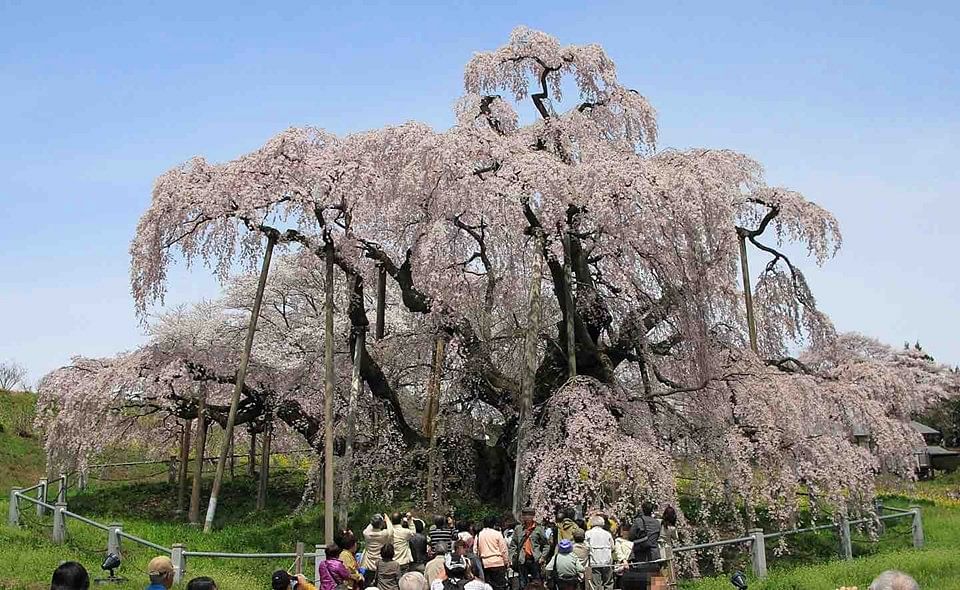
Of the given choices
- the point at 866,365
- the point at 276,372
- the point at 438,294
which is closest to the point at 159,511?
the point at 276,372

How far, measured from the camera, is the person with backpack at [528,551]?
1091 centimetres

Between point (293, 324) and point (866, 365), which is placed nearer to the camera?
point (866, 365)

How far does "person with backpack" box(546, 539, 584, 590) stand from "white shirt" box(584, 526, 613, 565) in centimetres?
24

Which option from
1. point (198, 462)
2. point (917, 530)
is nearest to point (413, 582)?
point (198, 462)

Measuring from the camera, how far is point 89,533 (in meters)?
15.5

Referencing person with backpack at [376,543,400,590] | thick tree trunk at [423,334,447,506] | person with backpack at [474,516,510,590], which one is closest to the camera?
person with backpack at [376,543,400,590]

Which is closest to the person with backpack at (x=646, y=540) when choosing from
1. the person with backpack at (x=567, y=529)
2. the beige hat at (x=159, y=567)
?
the person with backpack at (x=567, y=529)

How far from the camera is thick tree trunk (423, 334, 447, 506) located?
19141mm

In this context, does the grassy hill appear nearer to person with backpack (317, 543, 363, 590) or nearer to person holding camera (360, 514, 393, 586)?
person holding camera (360, 514, 393, 586)

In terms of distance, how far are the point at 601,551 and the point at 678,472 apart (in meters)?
6.93

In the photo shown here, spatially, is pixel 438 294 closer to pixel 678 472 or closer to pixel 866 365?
pixel 678 472

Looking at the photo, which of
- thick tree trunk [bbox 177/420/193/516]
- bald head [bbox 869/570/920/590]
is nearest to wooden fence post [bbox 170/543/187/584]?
thick tree trunk [bbox 177/420/193/516]

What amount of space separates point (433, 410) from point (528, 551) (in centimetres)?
894

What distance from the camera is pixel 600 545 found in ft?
33.3
